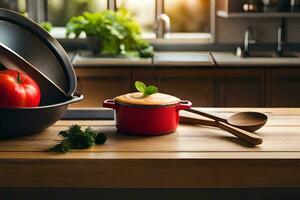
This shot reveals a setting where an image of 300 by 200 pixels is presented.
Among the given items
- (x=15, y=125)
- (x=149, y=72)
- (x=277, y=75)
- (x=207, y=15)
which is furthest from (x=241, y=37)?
(x=15, y=125)

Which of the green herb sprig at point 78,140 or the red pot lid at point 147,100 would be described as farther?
the red pot lid at point 147,100

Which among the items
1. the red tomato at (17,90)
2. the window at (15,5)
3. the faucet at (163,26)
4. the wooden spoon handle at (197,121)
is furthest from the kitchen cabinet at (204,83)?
the red tomato at (17,90)

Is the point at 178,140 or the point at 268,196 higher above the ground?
the point at 178,140

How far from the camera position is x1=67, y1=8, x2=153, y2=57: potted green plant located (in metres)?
4.50

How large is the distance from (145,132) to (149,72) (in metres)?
2.45

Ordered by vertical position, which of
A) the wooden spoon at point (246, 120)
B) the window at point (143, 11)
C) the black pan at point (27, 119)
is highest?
the window at point (143, 11)

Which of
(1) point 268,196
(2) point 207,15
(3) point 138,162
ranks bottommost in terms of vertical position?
(1) point 268,196

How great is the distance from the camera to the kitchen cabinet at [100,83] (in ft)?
13.8

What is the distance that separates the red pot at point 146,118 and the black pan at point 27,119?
158 mm

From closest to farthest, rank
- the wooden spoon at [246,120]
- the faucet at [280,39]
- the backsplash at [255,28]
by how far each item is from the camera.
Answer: the wooden spoon at [246,120] → the faucet at [280,39] → the backsplash at [255,28]

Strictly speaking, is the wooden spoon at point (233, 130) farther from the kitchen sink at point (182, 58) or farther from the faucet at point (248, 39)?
the faucet at point (248, 39)

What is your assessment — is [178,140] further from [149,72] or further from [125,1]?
[125,1]

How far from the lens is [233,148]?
5.38ft

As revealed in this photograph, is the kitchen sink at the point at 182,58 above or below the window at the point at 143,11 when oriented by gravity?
below
